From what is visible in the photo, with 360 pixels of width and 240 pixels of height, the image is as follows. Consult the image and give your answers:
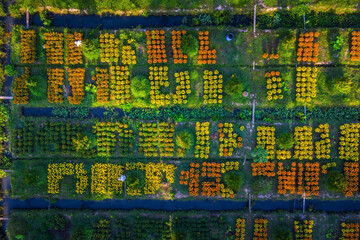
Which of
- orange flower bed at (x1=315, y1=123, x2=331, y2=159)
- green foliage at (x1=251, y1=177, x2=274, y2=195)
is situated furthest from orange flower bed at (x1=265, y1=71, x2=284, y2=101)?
green foliage at (x1=251, y1=177, x2=274, y2=195)

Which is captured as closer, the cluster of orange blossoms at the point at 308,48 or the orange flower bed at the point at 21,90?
the cluster of orange blossoms at the point at 308,48

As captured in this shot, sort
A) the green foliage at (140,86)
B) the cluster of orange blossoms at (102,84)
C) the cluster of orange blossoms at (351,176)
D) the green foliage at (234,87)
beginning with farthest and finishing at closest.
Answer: the cluster of orange blossoms at (102,84) < the green foliage at (140,86) < the cluster of orange blossoms at (351,176) < the green foliage at (234,87)

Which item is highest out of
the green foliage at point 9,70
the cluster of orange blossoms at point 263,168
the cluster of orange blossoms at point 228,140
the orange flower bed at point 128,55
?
the orange flower bed at point 128,55

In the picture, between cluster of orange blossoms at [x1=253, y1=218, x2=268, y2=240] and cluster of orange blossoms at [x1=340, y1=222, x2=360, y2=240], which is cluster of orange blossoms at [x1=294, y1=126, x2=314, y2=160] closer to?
cluster of orange blossoms at [x1=253, y1=218, x2=268, y2=240]

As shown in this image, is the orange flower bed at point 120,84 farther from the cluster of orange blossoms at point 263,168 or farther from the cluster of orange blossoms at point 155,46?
A: the cluster of orange blossoms at point 263,168

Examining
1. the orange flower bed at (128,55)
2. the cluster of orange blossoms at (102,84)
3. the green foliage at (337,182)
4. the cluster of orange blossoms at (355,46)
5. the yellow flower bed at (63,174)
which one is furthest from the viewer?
the yellow flower bed at (63,174)

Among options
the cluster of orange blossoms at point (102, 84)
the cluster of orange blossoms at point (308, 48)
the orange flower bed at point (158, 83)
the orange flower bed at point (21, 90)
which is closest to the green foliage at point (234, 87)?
the orange flower bed at point (158, 83)

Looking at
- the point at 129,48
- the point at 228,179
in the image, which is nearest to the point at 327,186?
the point at 228,179
